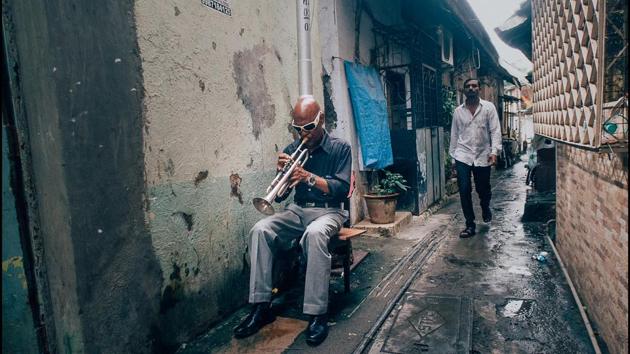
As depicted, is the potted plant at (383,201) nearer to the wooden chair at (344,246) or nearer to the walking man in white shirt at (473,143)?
the walking man in white shirt at (473,143)

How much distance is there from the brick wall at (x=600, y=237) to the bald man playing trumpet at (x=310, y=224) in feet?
6.13

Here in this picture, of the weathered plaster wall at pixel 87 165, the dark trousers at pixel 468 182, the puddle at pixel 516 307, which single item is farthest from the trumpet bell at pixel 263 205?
the dark trousers at pixel 468 182

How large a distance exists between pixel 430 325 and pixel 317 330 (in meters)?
0.92

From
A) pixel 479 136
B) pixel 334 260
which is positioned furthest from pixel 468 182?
pixel 334 260

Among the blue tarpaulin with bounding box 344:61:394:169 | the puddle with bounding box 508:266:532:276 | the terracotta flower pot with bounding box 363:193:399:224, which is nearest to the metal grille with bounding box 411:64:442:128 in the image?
the blue tarpaulin with bounding box 344:61:394:169

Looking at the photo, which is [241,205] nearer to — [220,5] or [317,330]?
[317,330]

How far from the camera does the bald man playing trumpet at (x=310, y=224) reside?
10.3ft

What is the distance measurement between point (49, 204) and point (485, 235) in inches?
214

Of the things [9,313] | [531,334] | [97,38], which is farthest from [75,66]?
[531,334]

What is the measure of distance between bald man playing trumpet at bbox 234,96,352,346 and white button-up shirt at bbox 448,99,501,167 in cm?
290

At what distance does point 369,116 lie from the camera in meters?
6.43

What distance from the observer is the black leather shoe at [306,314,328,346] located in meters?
3.02

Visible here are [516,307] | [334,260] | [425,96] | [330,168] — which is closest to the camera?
[516,307]

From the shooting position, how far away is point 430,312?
3.46 m
